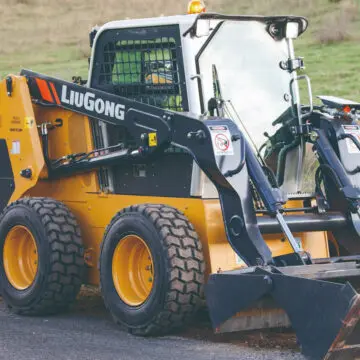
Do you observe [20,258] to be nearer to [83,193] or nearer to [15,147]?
[83,193]

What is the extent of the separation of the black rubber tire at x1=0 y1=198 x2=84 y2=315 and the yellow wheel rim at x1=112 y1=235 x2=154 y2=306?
26.6 inches

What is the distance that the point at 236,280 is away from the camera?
7.87 m

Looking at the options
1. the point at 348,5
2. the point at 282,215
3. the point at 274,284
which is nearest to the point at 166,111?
the point at 282,215

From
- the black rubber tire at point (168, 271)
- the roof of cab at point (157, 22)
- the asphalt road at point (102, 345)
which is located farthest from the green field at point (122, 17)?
the black rubber tire at point (168, 271)

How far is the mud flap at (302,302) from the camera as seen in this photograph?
7.19m

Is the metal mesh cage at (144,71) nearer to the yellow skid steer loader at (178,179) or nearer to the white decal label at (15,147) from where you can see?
the yellow skid steer loader at (178,179)

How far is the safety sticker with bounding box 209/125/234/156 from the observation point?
27.4 ft

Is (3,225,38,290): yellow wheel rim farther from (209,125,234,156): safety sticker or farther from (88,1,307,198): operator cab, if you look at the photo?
(209,125,234,156): safety sticker

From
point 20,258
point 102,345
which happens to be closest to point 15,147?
point 20,258

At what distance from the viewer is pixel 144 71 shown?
9.49 m

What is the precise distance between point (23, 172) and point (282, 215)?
8.64 ft

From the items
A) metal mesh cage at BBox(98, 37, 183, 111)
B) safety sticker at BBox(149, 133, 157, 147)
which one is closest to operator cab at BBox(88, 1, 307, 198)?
metal mesh cage at BBox(98, 37, 183, 111)

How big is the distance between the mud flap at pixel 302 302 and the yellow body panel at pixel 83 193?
73 cm

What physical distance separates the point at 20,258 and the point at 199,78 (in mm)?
2305
